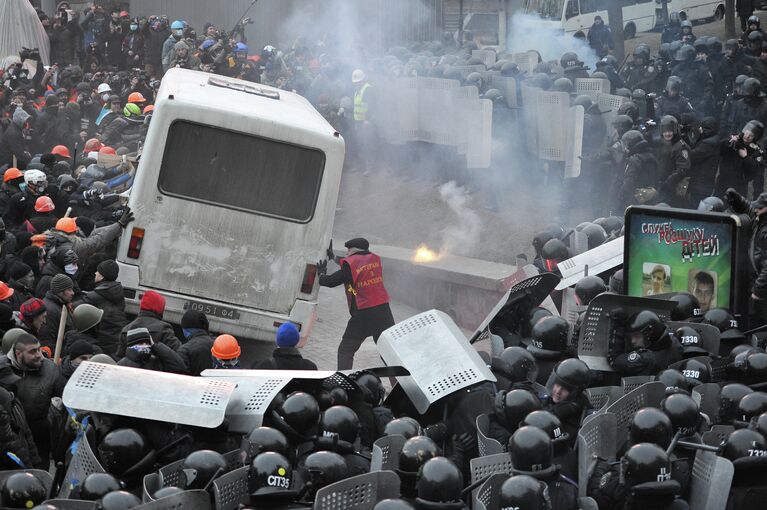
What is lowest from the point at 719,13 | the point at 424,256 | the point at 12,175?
the point at 424,256

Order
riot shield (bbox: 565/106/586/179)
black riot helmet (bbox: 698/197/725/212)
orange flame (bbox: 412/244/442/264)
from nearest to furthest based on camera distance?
black riot helmet (bbox: 698/197/725/212) → orange flame (bbox: 412/244/442/264) → riot shield (bbox: 565/106/586/179)

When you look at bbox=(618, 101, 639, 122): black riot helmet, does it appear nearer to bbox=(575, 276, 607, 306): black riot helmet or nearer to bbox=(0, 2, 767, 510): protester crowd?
bbox=(0, 2, 767, 510): protester crowd

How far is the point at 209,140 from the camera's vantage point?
11641 millimetres

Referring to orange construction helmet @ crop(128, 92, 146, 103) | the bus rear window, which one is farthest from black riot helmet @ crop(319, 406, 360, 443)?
orange construction helmet @ crop(128, 92, 146, 103)

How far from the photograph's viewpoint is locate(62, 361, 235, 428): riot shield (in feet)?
21.8

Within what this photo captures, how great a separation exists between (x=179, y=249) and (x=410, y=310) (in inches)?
192

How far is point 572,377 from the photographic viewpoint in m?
7.12

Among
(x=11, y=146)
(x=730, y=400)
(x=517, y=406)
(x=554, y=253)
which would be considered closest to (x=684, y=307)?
(x=554, y=253)

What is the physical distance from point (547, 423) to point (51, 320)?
17.1 ft

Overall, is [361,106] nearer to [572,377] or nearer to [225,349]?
[225,349]

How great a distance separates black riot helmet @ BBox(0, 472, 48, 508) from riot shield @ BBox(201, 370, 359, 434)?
157cm

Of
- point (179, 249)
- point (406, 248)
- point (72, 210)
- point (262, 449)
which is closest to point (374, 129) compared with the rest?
point (406, 248)

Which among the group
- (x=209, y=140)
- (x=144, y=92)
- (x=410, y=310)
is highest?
(x=209, y=140)

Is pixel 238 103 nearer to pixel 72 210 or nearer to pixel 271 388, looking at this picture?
pixel 72 210
